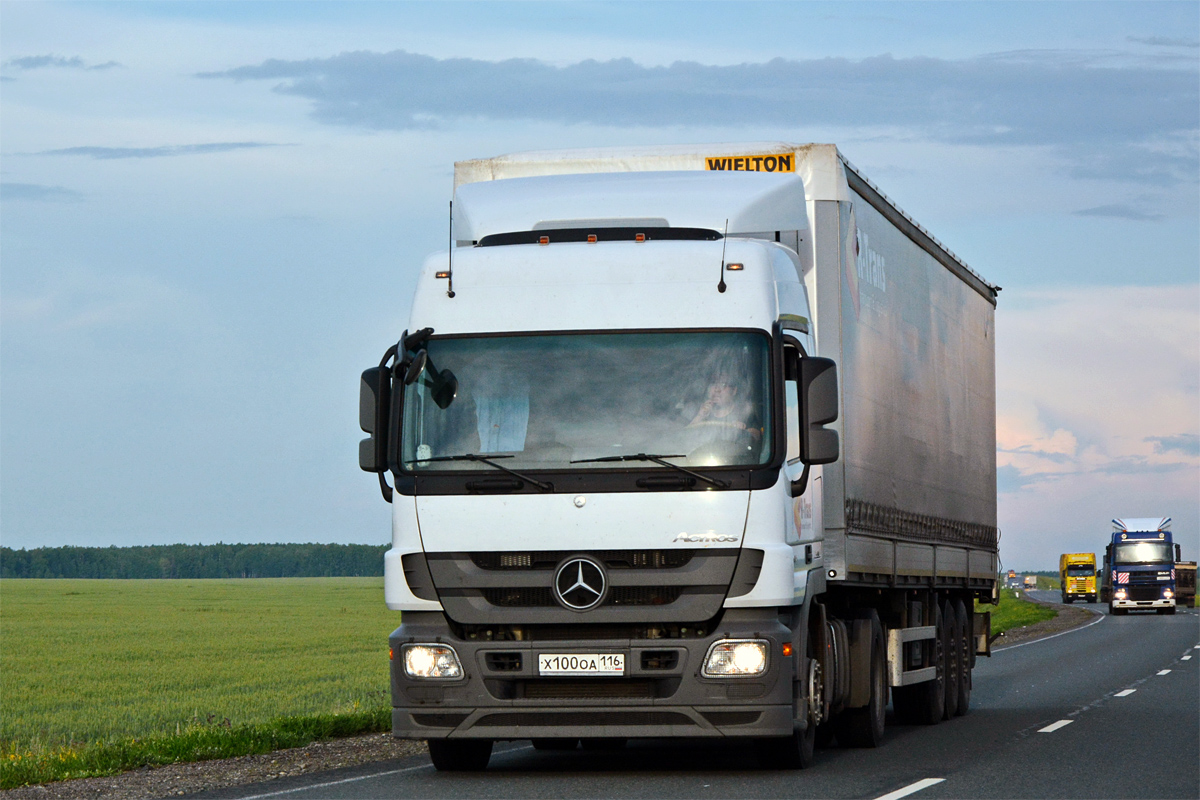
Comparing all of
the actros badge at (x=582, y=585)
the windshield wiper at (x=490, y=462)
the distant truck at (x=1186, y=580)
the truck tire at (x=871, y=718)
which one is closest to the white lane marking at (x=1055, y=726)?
the truck tire at (x=871, y=718)

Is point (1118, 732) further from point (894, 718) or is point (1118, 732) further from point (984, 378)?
point (984, 378)

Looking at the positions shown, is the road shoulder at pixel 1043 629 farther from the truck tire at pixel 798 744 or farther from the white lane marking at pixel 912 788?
the white lane marking at pixel 912 788

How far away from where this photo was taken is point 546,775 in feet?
36.6

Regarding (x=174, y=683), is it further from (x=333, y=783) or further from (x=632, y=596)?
(x=632, y=596)

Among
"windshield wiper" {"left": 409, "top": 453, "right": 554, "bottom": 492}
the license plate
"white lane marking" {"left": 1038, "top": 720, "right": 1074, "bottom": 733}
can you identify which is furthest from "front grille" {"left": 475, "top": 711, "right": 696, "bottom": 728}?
"white lane marking" {"left": 1038, "top": 720, "right": 1074, "bottom": 733}

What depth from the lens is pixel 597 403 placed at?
1002 cm

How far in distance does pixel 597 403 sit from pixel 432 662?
1.85 metres

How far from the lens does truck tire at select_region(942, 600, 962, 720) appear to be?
1655 cm

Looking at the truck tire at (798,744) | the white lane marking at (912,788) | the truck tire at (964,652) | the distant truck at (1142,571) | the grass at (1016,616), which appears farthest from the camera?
the distant truck at (1142,571)

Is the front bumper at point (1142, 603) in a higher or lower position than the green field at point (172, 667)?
higher

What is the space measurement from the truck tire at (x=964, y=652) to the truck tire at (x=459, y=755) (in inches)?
282

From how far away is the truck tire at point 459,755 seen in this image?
36.2ft

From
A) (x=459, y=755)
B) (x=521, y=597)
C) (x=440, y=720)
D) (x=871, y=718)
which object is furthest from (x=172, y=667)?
(x=521, y=597)

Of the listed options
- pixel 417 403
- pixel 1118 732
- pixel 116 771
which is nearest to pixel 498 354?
pixel 417 403
